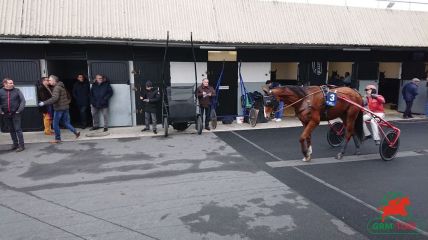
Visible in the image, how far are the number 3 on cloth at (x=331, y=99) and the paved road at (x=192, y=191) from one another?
4.50 feet

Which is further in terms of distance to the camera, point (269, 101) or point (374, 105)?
point (374, 105)

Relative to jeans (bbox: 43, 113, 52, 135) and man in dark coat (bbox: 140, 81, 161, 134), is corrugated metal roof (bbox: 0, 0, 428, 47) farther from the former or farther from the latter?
jeans (bbox: 43, 113, 52, 135)

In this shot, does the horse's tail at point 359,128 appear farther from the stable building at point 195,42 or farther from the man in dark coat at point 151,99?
the man in dark coat at point 151,99

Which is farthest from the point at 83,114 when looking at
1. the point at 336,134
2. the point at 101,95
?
the point at 336,134

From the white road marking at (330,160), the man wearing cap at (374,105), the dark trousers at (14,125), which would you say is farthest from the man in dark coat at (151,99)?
the man wearing cap at (374,105)

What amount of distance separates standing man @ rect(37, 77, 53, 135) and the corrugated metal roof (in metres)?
1.48

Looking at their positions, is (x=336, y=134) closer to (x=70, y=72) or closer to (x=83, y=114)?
(x=83, y=114)

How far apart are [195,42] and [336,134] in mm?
5593

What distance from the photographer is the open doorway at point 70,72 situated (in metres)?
11.7

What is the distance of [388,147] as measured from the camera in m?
7.13

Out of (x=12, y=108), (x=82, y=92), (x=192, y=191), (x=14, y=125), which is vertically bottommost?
(x=192, y=191)

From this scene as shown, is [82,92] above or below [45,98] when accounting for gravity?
above

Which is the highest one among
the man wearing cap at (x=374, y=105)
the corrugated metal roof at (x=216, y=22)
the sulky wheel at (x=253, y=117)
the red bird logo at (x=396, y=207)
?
the corrugated metal roof at (x=216, y=22)

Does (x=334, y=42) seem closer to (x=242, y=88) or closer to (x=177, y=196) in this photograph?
(x=242, y=88)
